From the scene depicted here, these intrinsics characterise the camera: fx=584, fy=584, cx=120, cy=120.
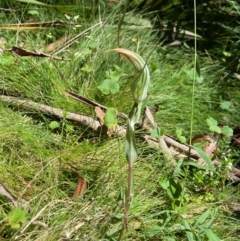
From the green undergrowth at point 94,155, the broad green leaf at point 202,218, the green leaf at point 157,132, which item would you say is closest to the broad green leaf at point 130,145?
the green undergrowth at point 94,155

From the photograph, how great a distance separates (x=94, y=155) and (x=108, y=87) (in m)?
0.40

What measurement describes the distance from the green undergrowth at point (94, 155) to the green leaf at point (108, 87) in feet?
0.22

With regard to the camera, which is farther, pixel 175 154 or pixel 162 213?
pixel 175 154

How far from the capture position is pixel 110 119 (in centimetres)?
209

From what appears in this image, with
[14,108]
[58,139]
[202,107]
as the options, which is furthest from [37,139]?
[202,107]

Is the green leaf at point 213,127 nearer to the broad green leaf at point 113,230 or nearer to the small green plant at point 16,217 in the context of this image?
the broad green leaf at point 113,230

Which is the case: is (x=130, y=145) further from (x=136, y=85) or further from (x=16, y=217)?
(x=16, y=217)

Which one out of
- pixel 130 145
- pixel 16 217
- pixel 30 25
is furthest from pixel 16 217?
pixel 30 25

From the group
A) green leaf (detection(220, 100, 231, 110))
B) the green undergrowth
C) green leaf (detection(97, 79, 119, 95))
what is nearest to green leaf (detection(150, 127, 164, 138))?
the green undergrowth

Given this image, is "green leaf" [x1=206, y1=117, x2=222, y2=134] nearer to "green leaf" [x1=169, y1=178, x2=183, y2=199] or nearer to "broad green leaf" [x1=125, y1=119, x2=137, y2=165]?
"green leaf" [x1=169, y1=178, x2=183, y2=199]

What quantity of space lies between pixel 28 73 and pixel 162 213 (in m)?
0.86

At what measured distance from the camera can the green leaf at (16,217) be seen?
1.57 m

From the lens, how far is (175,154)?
7.08 feet

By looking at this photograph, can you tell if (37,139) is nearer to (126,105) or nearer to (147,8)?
(126,105)
